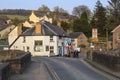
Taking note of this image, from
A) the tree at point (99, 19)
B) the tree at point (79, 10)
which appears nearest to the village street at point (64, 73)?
the tree at point (99, 19)

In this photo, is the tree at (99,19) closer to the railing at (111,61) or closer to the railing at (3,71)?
the railing at (111,61)

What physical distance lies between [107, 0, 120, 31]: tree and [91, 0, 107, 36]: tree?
1092 centimetres

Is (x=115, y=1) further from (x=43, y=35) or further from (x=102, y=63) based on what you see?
(x=102, y=63)

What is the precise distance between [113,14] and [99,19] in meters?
18.1

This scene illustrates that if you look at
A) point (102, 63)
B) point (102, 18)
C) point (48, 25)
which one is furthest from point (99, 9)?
point (102, 63)

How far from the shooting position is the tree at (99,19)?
145 m

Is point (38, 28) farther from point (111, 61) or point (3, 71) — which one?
point (3, 71)

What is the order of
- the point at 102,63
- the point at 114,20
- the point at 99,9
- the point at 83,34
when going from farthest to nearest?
the point at 99,9 < the point at 83,34 < the point at 114,20 < the point at 102,63

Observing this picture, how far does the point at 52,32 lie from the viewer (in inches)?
4080

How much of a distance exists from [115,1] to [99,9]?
20.9 metres

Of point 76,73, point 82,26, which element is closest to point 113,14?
point 82,26

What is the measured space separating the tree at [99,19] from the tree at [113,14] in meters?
10.9

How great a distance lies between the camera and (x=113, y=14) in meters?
130

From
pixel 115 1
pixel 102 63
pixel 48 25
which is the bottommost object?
pixel 102 63
